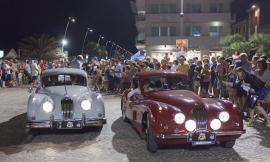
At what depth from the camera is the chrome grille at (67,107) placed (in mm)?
9930

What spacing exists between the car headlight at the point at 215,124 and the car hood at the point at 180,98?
1.13 ft

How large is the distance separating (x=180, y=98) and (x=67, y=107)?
282 cm

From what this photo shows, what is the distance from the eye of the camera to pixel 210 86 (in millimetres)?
18156

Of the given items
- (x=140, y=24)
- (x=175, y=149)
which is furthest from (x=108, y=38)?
(x=175, y=149)

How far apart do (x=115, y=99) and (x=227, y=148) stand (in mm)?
10376

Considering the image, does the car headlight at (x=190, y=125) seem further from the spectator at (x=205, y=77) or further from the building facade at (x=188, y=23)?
the building facade at (x=188, y=23)

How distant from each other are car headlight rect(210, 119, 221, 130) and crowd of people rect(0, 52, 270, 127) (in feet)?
5.18

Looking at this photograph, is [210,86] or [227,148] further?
[210,86]

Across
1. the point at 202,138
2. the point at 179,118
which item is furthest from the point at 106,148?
the point at 202,138

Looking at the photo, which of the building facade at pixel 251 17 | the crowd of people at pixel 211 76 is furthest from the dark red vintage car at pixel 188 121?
the building facade at pixel 251 17

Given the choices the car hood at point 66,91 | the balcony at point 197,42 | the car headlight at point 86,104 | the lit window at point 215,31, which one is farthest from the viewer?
the lit window at point 215,31

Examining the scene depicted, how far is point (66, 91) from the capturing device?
10586 mm

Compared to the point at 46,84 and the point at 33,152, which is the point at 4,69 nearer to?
the point at 46,84

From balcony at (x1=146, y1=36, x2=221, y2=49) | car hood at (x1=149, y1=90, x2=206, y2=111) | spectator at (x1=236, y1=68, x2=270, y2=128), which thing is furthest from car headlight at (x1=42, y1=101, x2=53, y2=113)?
balcony at (x1=146, y1=36, x2=221, y2=49)
